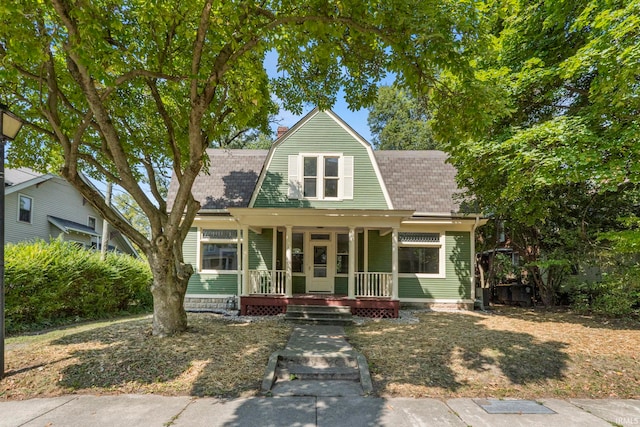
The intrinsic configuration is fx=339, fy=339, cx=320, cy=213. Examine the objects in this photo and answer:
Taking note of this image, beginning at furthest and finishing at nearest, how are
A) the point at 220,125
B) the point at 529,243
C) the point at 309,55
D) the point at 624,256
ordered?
the point at 529,243
the point at 624,256
the point at 220,125
the point at 309,55

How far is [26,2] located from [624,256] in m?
14.8

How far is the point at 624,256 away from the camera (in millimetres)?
10008

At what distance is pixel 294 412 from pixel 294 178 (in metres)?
8.20

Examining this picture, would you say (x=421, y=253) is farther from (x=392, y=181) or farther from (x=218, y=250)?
(x=218, y=250)

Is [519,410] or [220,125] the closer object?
[519,410]

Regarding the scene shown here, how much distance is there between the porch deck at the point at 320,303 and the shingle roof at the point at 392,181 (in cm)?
344

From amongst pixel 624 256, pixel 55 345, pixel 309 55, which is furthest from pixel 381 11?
pixel 624 256

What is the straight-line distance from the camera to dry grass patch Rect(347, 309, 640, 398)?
483 cm

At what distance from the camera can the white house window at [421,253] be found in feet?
39.0

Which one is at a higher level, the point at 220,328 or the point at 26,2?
the point at 26,2

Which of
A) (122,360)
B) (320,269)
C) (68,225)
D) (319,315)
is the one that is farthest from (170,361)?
(68,225)

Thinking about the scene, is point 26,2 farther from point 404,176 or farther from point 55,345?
point 404,176

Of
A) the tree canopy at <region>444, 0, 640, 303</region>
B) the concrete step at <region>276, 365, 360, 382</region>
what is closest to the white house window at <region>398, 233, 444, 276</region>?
the tree canopy at <region>444, 0, 640, 303</region>

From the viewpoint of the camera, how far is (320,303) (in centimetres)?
988
